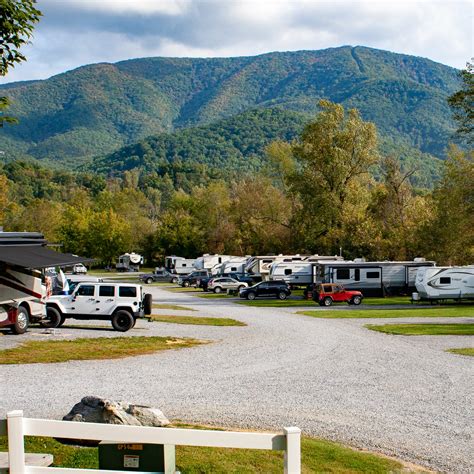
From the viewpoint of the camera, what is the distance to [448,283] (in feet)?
135

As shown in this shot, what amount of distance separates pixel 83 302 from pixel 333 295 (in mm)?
20224

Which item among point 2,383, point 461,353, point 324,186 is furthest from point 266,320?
point 324,186

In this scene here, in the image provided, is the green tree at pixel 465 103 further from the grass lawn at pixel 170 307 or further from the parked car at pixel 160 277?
the parked car at pixel 160 277

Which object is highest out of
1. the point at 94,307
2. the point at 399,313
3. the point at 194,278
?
the point at 94,307

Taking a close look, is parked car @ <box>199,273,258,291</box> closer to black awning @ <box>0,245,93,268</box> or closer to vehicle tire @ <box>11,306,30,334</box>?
vehicle tire @ <box>11,306,30,334</box>

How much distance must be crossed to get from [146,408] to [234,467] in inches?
68.3

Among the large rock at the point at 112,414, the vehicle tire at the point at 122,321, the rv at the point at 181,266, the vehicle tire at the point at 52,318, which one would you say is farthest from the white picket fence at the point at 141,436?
the rv at the point at 181,266

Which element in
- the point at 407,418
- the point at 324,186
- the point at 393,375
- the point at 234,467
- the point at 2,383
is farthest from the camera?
the point at 324,186

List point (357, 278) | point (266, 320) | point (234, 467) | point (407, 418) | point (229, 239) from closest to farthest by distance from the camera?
point (234, 467), point (407, 418), point (266, 320), point (357, 278), point (229, 239)

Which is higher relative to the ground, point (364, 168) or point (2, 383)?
point (364, 168)

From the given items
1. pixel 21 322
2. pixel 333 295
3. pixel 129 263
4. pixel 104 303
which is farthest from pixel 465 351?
pixel 129 263

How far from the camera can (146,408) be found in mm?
10250

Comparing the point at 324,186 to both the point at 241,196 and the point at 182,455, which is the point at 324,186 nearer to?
the point at 241,196

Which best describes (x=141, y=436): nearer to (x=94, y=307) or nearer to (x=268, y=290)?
(x=94, y=307)
